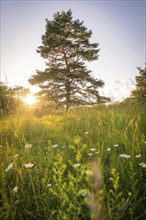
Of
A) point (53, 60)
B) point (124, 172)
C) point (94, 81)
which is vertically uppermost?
point (53, 60)

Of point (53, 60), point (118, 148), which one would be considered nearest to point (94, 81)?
point (53, 60)

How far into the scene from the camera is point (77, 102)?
620 inches

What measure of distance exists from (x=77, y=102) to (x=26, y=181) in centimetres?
1387

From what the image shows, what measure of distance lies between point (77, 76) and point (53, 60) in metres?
2.83

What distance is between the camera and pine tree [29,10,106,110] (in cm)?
1585

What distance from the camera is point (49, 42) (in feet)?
52.5

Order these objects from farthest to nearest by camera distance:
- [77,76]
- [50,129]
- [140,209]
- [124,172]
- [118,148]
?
[77,76], [50,129], [118,148], [124,172], [140,209]

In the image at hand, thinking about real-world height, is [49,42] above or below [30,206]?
above

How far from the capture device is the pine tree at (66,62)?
52.0 feet

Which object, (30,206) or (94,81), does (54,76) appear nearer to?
(94,81)

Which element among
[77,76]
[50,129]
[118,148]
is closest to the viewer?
[118,148]

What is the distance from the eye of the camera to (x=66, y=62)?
16578 millimetres

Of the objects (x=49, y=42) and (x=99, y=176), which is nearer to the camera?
(x=99, y=176)

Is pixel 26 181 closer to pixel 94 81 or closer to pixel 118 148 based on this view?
pixel 118 148
